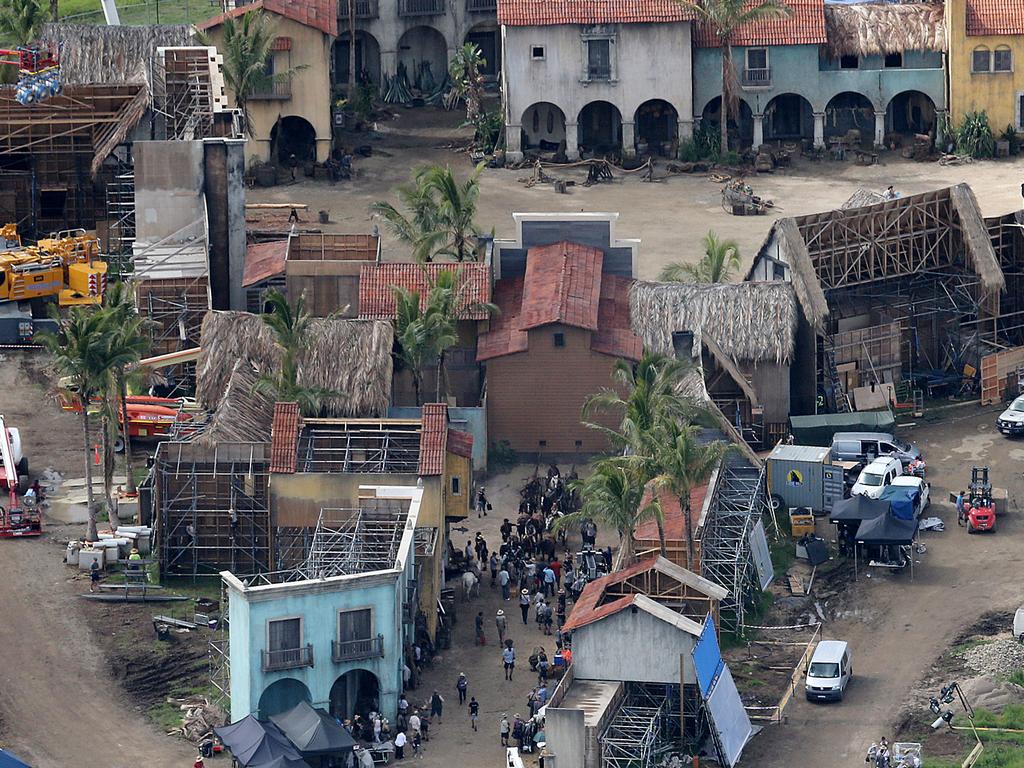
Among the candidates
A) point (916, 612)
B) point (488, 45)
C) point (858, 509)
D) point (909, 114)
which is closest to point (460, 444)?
point (858, 509)

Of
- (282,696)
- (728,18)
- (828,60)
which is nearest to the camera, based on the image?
(282,696)

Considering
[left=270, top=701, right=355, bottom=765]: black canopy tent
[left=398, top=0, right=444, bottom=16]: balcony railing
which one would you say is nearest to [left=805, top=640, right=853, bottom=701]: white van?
[left=270, top=701, right=355, bottom=765]: black canopy tent

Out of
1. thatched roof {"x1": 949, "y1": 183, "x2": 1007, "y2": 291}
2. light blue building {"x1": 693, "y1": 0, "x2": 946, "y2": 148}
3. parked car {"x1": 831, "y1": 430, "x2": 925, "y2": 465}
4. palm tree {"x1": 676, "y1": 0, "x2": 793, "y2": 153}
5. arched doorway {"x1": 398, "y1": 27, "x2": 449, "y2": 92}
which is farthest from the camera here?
arched doorway {"x1": 398, "y1": 27, "x2": 449, "y2": 92}

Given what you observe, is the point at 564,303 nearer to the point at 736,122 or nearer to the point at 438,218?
the point at 438,218

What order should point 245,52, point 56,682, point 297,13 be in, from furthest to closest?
point 297,13
point 245,52
point 56,682

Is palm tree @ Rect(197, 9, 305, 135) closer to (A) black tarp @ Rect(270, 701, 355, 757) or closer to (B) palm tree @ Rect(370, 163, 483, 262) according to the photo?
(B) palm tree @ Rect(370, 163, 483, 262)

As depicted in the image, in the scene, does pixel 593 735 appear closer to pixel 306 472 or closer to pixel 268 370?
pixel 306 472

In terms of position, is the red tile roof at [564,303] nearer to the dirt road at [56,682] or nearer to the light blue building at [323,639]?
the dirt road at [56,682]
